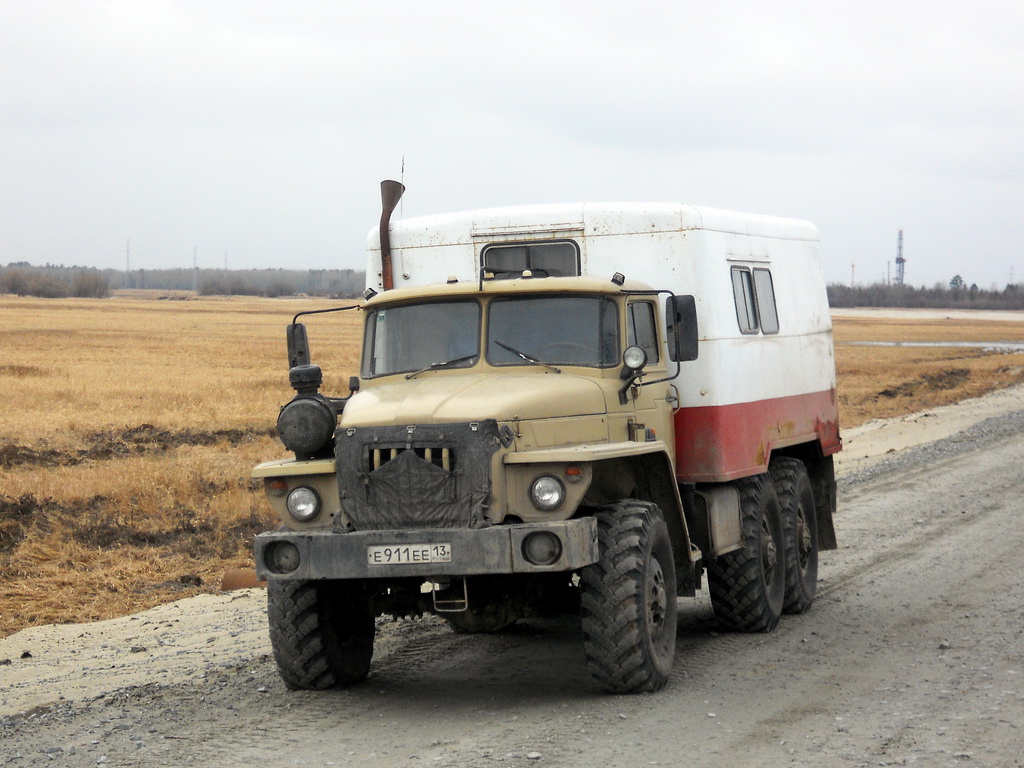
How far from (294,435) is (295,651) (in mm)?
1259

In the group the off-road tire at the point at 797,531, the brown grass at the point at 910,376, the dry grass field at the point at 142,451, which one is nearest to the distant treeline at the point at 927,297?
the brown grass at the point at 910,376

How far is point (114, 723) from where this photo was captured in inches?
298

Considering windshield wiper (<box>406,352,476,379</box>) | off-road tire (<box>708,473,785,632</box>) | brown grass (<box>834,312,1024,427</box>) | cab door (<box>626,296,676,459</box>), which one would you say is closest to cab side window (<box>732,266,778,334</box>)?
cab door (<box>626,296,676,459</box>)

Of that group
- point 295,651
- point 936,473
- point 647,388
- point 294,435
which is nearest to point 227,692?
point 295,651

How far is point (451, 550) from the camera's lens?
7336 millimetres

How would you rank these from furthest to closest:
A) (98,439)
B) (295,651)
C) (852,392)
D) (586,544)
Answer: (852,392) → (98,439) → (295,651) → (586,544)

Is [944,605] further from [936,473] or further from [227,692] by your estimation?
[936,473]

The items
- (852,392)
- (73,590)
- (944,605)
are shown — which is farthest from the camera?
(852,392)

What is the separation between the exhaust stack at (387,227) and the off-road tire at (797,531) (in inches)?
139

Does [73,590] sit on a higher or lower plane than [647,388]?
lower

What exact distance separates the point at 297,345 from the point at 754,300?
3666mm

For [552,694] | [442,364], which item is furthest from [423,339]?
[552,694]

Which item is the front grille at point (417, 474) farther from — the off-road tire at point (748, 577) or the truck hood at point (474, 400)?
the off-road tire at point (748, 577)

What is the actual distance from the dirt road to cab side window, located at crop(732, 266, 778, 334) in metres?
2.34
